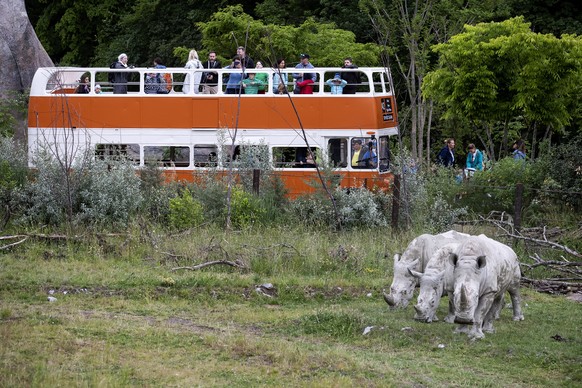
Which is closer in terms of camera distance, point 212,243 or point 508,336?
Result: point 508,336

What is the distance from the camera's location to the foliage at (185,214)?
65.9ft

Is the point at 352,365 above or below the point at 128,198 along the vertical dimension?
below

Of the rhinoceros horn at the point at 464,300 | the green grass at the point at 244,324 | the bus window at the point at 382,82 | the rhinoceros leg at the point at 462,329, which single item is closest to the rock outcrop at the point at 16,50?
the bus window at the point at 382,82

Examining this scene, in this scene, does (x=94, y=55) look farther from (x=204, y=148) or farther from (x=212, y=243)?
(x=212, y=243)

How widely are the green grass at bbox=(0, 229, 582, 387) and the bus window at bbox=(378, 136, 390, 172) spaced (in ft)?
25.5

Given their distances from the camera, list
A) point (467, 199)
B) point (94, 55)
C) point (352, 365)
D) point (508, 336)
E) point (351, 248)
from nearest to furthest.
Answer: point (352, 365) < point (508, 336) < point (351, 248) < point (467, 199) < point (94, 55)

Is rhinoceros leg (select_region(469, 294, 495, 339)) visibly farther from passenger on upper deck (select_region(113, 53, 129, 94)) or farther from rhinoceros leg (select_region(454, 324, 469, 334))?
passenger on upper deck (select_region(113, 53, 129, 94))

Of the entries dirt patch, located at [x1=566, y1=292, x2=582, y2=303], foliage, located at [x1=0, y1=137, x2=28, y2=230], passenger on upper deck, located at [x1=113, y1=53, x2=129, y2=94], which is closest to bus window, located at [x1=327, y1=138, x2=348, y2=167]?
passenger on upper deck, located at [x1=113, y1=53, x2=129, y2=94]

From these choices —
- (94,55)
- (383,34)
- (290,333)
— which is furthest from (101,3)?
(290,333)

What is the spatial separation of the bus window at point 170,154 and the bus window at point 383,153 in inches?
192

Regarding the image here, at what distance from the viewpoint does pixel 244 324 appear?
14109 mm

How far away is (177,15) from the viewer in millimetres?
41156

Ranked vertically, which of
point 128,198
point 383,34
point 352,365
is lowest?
point 352,365

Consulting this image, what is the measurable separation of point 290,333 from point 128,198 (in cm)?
762
